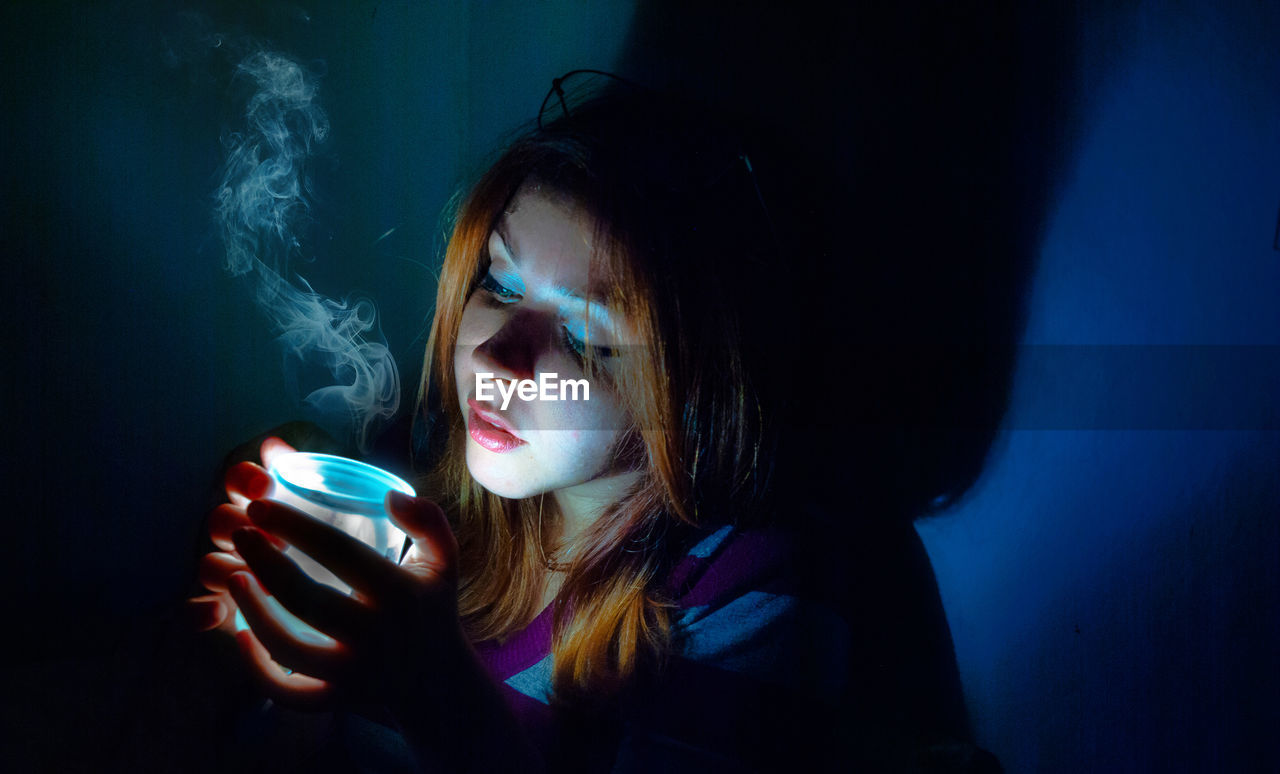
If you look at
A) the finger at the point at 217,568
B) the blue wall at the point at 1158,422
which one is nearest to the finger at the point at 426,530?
the finger at the point at 217,568

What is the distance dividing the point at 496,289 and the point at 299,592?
40 centimetres

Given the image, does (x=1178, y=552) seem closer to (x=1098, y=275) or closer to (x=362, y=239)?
(x=1098, y=275)

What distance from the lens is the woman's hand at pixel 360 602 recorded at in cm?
51

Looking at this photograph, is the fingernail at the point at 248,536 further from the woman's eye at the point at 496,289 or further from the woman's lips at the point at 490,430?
the woman's eye at the point at 496,289

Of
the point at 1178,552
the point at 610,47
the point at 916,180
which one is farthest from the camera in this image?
the point at 610,47

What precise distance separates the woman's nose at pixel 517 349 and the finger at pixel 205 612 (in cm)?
39

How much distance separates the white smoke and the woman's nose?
34 cm

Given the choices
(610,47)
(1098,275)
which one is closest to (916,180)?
(1098,275)

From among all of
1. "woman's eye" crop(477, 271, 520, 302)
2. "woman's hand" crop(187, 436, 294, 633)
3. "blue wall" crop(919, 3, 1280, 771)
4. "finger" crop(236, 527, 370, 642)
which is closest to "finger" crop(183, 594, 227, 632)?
"woman's hand" crop(187, 436, 294, 633)

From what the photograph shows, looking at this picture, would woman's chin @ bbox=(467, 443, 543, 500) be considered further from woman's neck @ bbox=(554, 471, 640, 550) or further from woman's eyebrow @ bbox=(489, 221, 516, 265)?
woman's eyebrow @ bbox=(489, 221, 516, 265)

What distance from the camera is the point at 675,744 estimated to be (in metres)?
0.66

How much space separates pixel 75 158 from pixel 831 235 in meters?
0.95

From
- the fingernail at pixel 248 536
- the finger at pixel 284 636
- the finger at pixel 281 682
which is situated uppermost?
the fingernail at pixel 248 536

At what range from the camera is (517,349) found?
0.68 metres
